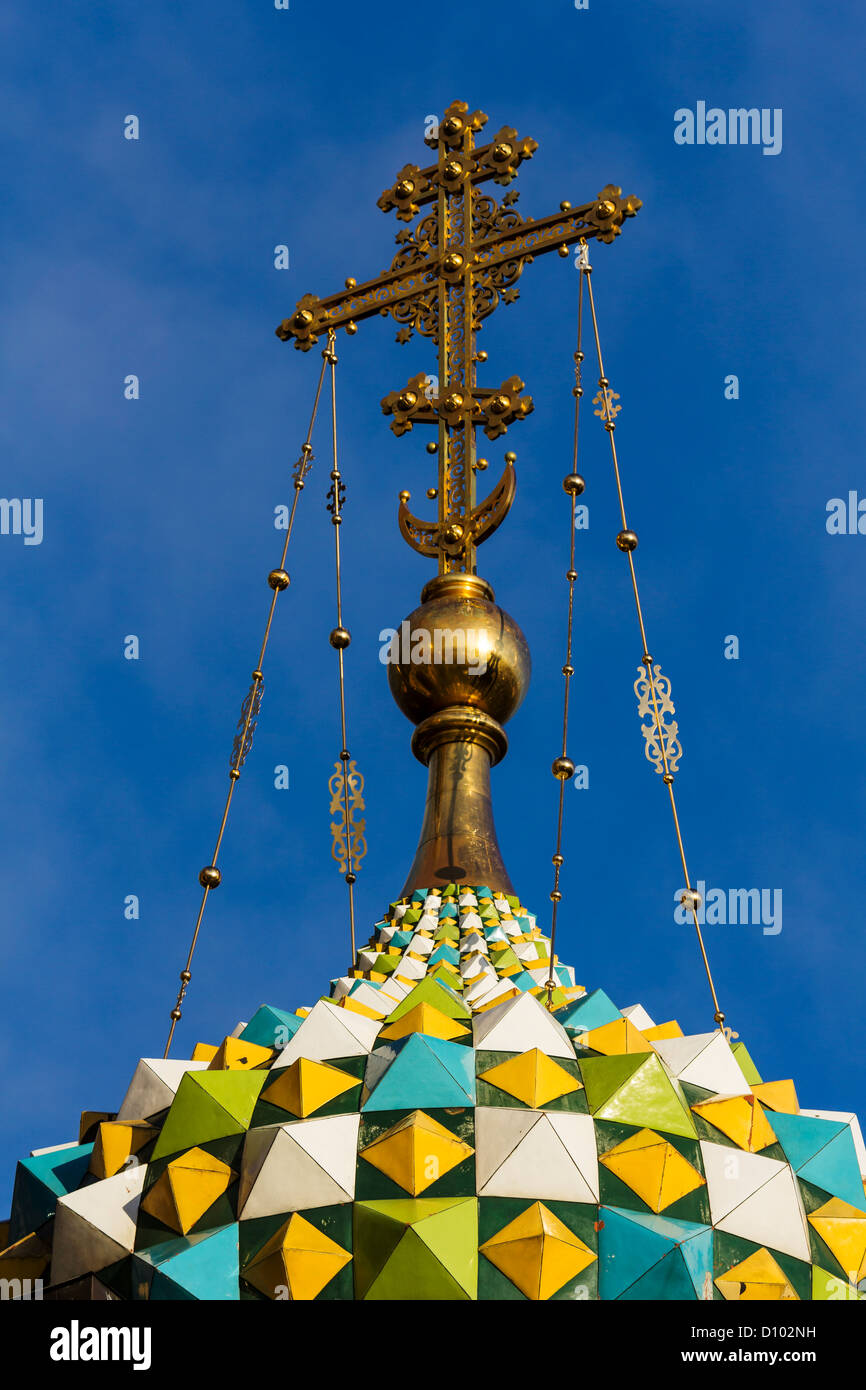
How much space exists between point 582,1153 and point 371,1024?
2.03 meters

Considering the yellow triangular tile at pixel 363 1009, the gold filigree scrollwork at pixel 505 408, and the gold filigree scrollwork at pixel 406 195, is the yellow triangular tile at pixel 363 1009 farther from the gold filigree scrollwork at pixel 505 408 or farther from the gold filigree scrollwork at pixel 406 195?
the gold filigree scrollwork at pixel 406 195

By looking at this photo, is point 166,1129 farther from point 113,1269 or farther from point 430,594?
point 430,594

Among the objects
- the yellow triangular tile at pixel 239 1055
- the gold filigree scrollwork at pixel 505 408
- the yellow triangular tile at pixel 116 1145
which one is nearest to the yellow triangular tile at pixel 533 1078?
the yellow triangular tile at pixel 239 1055

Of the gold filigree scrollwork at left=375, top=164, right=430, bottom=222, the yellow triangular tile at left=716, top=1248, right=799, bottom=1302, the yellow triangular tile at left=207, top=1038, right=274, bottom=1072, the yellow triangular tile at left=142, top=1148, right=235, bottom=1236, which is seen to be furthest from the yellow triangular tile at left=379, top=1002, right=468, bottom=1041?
the gold filigree scrollwork at left=375, top=164, right=430, bottom=222

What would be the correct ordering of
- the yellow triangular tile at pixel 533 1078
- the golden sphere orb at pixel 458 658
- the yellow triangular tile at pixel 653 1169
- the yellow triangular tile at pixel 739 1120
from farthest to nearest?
the golden sphere orb at pixel 458 658, the yellow triangular tile at pixel 739 1120, the yellow triangular tile at pixel 533 1078, the yellow triangular tile at pixel 653 1169

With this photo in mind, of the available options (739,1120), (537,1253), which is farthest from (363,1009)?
(537,1253)

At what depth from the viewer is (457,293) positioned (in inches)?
775

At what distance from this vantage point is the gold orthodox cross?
18797 mm

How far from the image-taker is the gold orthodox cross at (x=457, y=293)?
740 inches

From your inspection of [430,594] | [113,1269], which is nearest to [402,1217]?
[113,1269]

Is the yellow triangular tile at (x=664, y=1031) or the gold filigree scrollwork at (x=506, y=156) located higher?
the gold filigree scrollwork at (x=506, y=156)

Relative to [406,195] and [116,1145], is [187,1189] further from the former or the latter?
[406,195]

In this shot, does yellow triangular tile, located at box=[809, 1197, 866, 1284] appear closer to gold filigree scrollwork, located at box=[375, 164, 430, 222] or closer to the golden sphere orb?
the golden sphere orb

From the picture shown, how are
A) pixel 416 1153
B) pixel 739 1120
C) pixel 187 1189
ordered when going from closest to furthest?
pixel 416 1153 → pixel 187 1189 → pixel 739 1120
